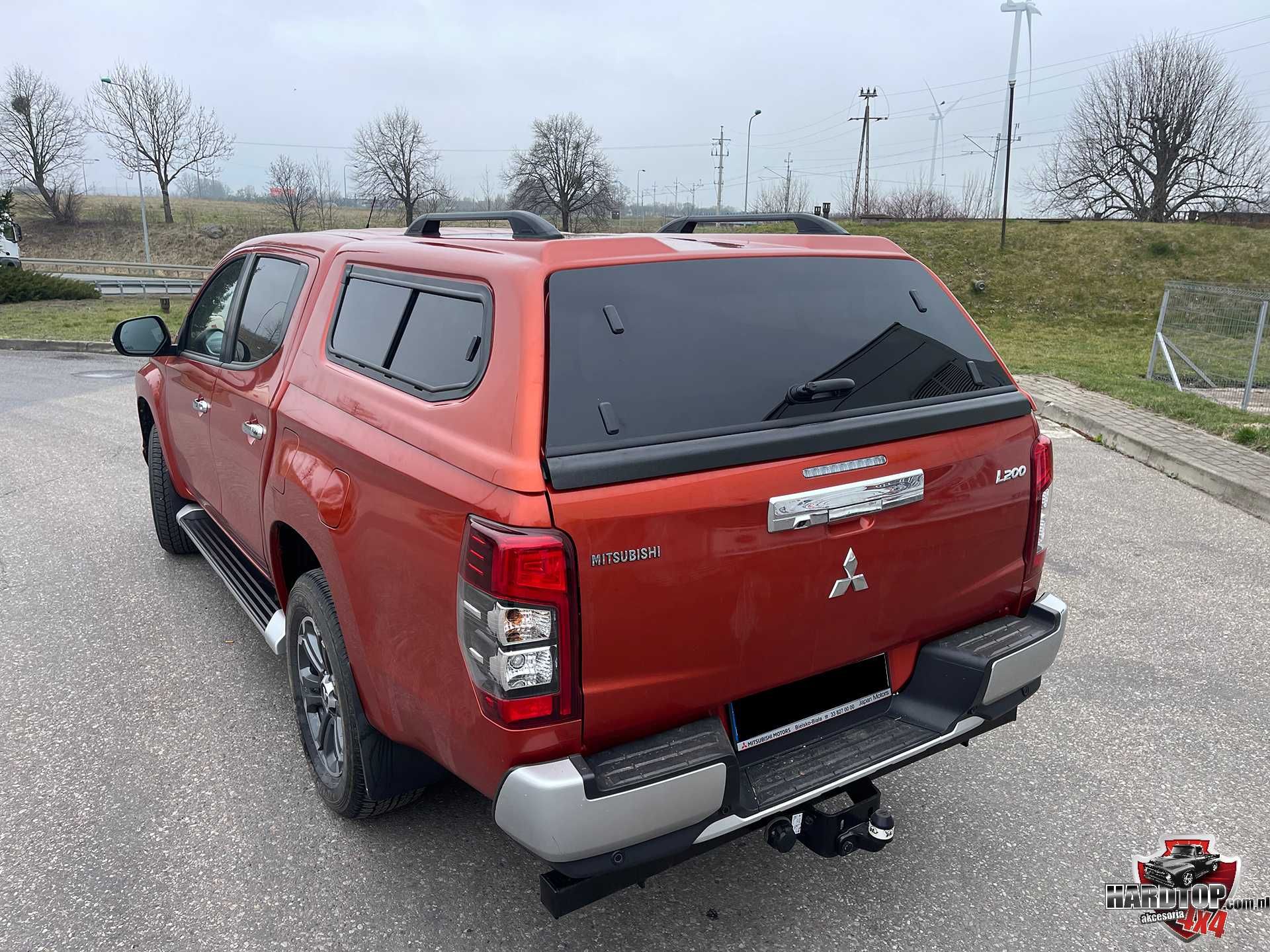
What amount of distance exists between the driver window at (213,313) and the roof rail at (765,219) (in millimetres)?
2165

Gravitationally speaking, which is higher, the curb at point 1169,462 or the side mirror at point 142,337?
the side mirror at point 142,337

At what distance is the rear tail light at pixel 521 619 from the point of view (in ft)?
6.61

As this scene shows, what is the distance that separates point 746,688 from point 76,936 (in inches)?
80.6

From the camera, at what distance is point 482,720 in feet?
7.09

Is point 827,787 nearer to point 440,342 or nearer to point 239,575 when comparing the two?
point 440,342

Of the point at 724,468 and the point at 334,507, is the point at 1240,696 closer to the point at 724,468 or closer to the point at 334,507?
the point at 724,468

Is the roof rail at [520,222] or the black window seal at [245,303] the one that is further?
the black window seal at [245,303]

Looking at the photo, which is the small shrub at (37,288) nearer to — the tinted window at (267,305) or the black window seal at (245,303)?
the black window seal at (245,303)

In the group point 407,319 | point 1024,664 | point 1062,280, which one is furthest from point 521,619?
point 1062,280

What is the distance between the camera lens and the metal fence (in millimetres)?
11219

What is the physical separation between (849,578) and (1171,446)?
7.83m

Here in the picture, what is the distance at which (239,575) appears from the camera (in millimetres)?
4203

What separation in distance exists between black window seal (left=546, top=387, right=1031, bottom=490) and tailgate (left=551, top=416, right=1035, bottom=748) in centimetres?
3

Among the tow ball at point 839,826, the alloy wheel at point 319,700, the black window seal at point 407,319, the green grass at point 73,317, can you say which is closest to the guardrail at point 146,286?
the green grass at point 73,317
